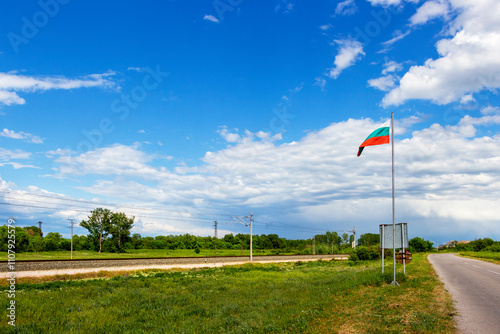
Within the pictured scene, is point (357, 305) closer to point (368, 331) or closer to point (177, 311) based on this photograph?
point (368, 331)

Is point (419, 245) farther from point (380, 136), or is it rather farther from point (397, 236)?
point (380, 136)

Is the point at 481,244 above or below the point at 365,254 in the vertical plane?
below

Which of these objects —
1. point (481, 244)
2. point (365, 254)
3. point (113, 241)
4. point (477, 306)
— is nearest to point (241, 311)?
point (477, 306)

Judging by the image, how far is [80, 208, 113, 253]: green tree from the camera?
9512 centimetres

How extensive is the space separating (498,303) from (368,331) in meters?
7.02

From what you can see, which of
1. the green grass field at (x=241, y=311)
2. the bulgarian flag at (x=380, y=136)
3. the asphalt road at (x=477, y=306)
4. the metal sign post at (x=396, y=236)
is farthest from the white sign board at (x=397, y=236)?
the bulgarian flag at (x=380, y=136)

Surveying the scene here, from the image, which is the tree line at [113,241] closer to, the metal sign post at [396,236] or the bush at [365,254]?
the bush at [365,254]

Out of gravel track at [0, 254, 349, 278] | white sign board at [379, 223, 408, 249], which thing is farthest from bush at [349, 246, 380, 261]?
white sign board at [379, 223, 408, 249]

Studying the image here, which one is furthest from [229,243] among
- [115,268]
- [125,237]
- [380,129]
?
[380,129]

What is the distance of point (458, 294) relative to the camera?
1504 cm

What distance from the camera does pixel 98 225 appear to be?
9612cm

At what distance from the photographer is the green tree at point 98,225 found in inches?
3745

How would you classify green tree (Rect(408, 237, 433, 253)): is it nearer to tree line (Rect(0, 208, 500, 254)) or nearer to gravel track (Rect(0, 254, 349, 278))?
tree line (Rect(0, 208, 500, 254))

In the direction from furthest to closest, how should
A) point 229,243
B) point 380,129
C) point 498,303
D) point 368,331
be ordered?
point 229,243 < point 380,129 < point 498,303 < point 368,331
